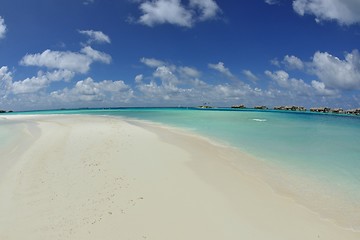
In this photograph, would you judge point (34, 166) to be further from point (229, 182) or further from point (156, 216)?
point (229, 182)

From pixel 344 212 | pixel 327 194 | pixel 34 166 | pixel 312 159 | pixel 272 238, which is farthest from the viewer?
pixel 312 159

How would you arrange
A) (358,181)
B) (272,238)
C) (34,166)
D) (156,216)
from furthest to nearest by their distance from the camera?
(34,166) < (358,181) < (156,216) < (272,238)

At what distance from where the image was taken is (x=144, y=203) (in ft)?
23.8

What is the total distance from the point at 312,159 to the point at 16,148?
57.0ft

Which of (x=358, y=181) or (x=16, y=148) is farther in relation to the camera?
(x=16, y=148)

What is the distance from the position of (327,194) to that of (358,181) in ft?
8.55

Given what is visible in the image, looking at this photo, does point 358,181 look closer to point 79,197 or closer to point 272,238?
point 272,238

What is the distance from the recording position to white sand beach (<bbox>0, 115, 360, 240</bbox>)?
230 inches

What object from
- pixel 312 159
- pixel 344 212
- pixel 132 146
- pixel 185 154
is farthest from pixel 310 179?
pixel 132 146

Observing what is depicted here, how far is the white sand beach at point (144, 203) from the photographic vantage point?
5836 mm

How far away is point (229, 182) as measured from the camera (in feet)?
30.7

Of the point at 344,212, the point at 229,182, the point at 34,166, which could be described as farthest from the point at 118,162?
the point at 344,212

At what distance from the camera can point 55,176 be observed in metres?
9.62

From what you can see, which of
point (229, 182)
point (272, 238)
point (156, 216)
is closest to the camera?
point (272, 238)
